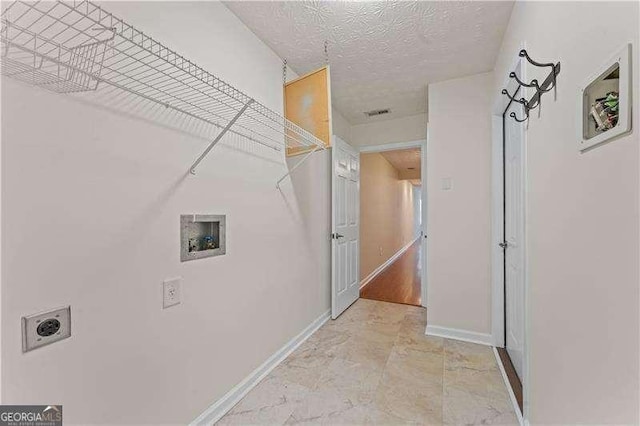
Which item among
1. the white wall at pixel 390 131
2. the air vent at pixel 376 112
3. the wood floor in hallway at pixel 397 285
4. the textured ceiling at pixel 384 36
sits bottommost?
the wood floor in hallway at pixel 397 285

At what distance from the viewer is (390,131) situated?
3.65 metres

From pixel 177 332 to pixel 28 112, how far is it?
1.10 meters

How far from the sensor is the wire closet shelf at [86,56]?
83cm

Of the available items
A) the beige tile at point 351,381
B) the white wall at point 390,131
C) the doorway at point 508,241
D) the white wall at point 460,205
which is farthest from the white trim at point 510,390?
the white wall at point 390,131

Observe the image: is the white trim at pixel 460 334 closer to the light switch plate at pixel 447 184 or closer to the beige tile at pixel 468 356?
the beige tile at pixel 468 356

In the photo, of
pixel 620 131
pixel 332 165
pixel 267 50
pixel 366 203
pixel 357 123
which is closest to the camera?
pixel 620 131

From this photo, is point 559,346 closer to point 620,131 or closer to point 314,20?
point 620,131

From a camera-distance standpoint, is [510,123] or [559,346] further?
[510,123]

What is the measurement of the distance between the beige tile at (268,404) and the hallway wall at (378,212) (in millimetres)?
2723

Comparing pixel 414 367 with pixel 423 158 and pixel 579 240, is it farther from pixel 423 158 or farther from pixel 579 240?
pixel 423 158

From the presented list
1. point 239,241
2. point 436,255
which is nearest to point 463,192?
point 436,255

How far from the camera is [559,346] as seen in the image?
1093 mm

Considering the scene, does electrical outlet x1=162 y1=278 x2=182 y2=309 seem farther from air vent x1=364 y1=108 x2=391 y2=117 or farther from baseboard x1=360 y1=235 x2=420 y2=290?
baseboard x1=360 y1=235 x2=420 y2=290

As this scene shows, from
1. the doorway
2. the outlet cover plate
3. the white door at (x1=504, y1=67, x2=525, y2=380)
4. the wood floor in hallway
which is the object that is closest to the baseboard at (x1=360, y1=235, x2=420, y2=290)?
the wood floor in hallway
